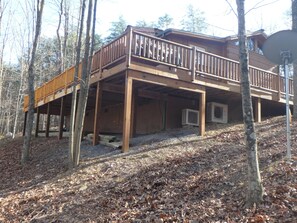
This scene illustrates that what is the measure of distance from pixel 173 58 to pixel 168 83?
2.87 ft

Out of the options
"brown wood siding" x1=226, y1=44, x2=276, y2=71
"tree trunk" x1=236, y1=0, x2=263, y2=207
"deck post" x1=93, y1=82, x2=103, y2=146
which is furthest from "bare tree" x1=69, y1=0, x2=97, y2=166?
"brown wood siding" x1=226, y1=44, x2=276, y2=71

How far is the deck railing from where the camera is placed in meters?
9.62

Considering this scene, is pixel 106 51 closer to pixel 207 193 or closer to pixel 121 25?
pixel 207 193

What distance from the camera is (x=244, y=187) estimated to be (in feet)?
16.8

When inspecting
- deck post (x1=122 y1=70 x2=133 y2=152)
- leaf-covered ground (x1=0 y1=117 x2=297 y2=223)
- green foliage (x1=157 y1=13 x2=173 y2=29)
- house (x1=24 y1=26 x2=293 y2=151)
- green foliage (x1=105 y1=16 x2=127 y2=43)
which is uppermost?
green foliage (x1=157 y1=13 x2=173 y2=29)

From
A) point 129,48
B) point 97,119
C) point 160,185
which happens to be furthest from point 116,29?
point 160,185

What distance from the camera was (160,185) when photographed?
20.1 ft

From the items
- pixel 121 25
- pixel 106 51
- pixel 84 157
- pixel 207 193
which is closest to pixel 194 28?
pixel 121 25

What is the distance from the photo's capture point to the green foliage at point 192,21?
37.0 metres

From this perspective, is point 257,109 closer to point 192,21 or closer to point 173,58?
point 173,58

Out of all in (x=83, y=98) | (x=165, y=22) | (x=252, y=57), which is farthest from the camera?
(x=165, y=22)

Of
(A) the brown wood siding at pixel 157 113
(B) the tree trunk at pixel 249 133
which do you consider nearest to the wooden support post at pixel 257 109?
(A) the brown wood siding at pixel 157 113

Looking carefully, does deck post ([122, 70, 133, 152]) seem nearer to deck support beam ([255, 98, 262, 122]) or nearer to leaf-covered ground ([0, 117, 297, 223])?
leaf-covered ground ([0, 117, 297, 223])

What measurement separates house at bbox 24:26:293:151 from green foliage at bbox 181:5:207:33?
19.7m
